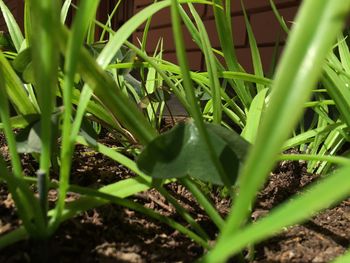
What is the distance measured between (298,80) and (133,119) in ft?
0.71

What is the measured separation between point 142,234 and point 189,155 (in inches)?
6.7

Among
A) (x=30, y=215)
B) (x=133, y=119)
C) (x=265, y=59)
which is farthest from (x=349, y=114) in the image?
(x=265, y=59)

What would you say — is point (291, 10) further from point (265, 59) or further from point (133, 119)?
point (133, 119)

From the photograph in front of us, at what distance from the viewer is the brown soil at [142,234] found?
1.47ft

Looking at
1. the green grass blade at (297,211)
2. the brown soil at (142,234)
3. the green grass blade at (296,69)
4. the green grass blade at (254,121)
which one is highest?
the green grass blade at (296,69)

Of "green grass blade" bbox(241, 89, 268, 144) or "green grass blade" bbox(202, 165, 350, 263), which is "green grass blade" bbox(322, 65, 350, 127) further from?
"green grass blade" bbox(202, 165, 350, 263)

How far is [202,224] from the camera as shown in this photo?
595mm

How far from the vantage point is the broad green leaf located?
40 centimetres

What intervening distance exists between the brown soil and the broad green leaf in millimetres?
126

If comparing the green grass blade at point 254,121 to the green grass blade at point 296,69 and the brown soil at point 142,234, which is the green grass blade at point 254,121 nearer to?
the brown soil at point 142,234

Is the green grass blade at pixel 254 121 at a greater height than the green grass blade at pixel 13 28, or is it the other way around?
the green grass blade at pixel 13 28

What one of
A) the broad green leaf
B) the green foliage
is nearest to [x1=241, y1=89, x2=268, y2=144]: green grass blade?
the green foliage

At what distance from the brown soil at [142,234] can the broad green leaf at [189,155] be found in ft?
0.41

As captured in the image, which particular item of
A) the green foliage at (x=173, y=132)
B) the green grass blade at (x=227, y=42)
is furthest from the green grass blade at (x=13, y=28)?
the green grass blade at (x=227, y=42)
